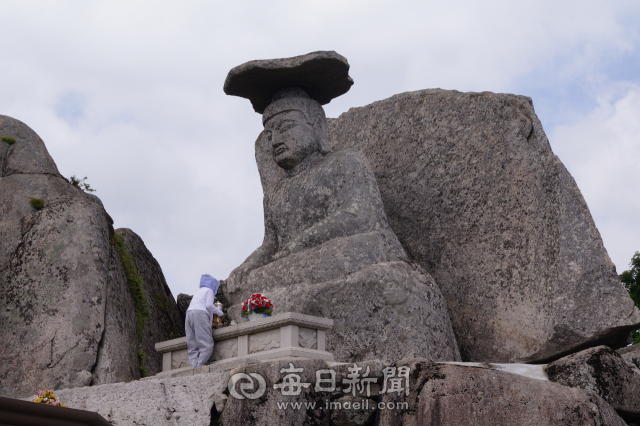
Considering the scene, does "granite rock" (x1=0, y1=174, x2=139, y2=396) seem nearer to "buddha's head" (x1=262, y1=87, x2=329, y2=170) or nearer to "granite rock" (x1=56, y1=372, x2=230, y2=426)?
"granite rock" (x1=56, y1=372, x2=230, y2=426)

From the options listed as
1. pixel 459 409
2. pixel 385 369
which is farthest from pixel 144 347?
pixel 459 409

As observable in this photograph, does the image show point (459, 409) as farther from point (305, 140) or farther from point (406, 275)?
point (305, 140)

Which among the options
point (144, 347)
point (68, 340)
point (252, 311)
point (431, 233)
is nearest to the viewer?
point (252, 311)

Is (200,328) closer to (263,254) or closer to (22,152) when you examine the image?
(263,254)

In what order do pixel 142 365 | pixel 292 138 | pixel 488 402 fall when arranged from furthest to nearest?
pixel 292 138 < pixel 142 365 < pixel 488 402

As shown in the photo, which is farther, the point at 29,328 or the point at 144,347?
the point at 144,347

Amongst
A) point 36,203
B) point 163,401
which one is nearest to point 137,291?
point 36,203

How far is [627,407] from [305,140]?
4231mm

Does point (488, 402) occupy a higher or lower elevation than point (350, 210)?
lower

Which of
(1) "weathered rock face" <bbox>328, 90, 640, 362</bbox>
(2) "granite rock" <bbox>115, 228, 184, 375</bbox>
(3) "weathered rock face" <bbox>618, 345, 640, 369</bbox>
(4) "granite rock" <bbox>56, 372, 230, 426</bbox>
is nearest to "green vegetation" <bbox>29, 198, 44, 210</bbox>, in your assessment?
(2) "granite rock" <bbox>115, 228, 184, 375</bbox>

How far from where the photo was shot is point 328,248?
7.35m

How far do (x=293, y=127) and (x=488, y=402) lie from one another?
170 inches

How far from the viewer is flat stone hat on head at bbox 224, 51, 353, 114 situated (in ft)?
26.6

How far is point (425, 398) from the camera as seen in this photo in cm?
487
